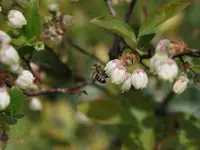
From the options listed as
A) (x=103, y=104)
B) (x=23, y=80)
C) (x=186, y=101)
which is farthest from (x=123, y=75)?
(x=186, y=101)

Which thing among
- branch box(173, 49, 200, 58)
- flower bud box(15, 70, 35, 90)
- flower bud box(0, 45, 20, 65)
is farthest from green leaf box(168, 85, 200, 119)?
flower bud box(0, 45, 20, 65)

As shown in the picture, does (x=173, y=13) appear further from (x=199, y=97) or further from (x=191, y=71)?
(x=199, y=97)

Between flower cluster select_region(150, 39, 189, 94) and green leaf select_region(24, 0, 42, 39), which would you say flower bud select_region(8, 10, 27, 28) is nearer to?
green leaf select_region(24, 0, 42, 39)

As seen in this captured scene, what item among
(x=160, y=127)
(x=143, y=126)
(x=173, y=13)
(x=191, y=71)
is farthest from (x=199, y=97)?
(x=173, y=13)

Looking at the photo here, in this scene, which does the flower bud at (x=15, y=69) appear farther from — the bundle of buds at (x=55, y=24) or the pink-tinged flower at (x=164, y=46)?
the pink-tinged flower at (x=164, y=46)

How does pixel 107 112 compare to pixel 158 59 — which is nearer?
pixel 158 59

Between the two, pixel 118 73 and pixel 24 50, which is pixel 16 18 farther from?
pixel 118 73
